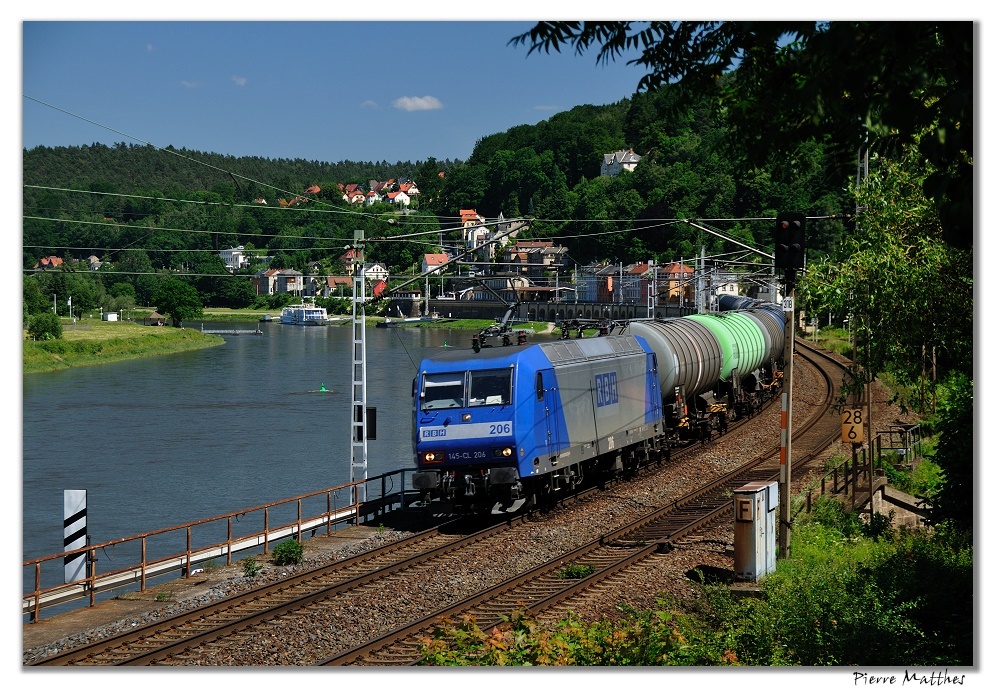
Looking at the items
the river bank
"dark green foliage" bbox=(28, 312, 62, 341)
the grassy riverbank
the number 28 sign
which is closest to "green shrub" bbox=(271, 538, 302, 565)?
the number 28 sign

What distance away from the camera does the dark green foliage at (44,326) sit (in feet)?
195

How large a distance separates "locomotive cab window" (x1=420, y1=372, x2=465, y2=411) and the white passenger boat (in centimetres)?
12166

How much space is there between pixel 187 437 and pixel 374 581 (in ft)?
117

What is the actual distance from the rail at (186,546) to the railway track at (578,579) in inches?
164

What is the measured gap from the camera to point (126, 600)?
15.8 metres

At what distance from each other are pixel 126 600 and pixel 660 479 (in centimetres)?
1451

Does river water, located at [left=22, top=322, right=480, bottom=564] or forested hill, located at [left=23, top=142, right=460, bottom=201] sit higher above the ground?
forested hill, located at [left=23, top=142, right=460, bottom=201]

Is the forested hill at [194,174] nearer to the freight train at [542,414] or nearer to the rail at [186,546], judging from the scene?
the rail at [186,546]

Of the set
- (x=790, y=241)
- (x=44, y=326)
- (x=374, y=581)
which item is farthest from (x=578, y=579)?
(x=44, y=326)

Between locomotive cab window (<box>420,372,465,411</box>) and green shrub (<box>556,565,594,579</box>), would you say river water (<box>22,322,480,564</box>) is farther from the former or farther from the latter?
green shrub (<box>556,565,594,579</box>)

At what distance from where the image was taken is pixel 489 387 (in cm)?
2005

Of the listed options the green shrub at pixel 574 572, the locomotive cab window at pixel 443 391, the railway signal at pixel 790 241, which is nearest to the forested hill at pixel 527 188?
the locomotive cab window at pixel 443 391

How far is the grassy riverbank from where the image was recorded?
67.8 metres

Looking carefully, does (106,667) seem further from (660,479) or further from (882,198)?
(660,479)
